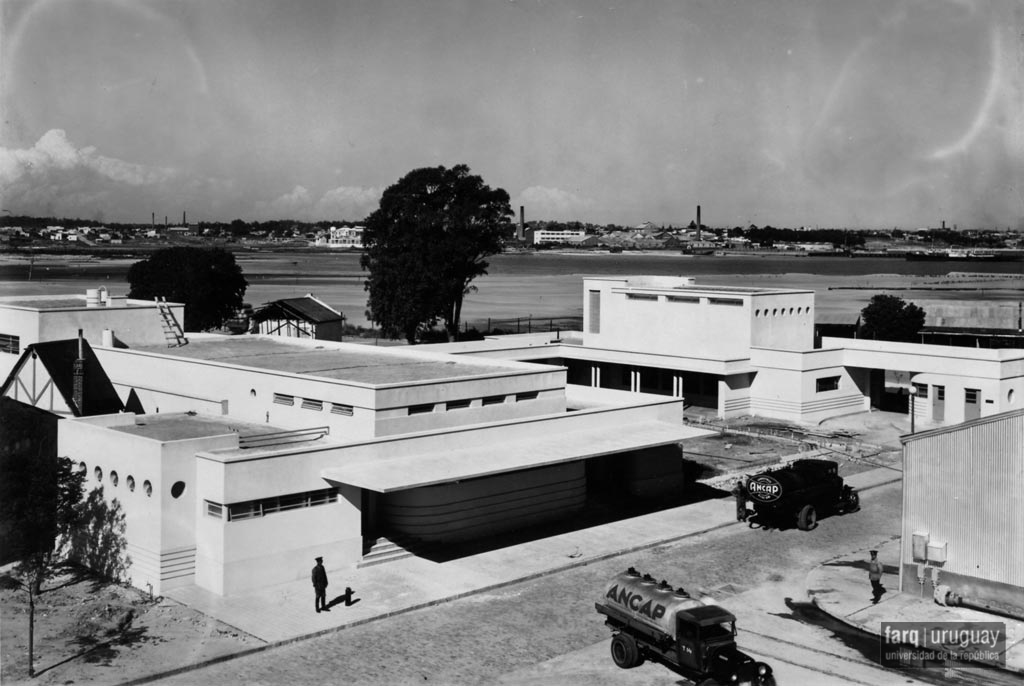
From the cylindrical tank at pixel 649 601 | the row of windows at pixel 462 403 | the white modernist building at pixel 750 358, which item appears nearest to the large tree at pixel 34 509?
the row of windows at pixel 462 403

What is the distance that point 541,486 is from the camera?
29688 mm

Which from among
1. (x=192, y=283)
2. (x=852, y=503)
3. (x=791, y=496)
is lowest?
(x=852, y=503)

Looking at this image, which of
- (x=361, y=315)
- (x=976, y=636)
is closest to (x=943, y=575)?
(x=976, y=636)

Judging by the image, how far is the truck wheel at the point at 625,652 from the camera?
19406 millimetres

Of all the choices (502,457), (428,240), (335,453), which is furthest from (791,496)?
(428,240)

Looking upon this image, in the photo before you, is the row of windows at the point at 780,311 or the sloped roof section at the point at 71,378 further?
the row of windows at the point at 780,311

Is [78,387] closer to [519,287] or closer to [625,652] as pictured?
[625,652]

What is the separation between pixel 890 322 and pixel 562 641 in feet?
179

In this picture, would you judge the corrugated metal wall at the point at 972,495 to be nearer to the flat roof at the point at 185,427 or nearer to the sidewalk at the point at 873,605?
the sidewalk at the point at 873,605

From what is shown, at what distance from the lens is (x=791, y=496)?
29422 mm

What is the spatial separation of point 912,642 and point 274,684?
40.9 feet

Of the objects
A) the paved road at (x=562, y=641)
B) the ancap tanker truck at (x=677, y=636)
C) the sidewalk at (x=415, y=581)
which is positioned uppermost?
the ancap tanker truck at (x=677, y=636)

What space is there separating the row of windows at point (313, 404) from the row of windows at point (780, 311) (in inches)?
970

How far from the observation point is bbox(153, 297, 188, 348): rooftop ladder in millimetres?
41966
